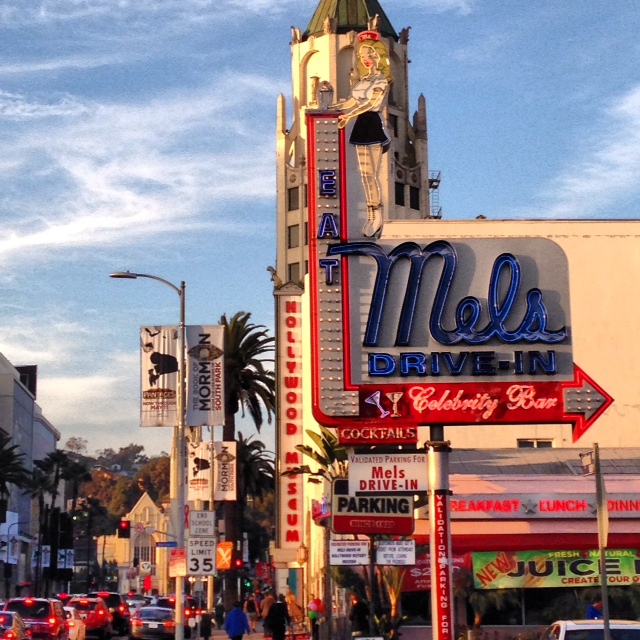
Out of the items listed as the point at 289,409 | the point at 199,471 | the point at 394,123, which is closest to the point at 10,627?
the point at 199,471

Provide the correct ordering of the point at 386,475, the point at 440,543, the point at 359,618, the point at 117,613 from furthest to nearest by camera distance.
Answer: the point at 117,613
the point at 359,618
the point at 386,475
the point at 440,543

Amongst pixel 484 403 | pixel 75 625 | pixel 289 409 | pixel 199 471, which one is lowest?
pixel 75 625

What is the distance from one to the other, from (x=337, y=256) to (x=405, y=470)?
14.3ft

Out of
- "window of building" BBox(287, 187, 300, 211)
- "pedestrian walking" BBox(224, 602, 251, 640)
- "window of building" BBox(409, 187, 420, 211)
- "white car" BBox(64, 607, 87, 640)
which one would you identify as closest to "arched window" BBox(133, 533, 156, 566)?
"window of building" BBox(287, 187, 300, 211)

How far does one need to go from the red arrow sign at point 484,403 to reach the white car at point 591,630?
3.33m

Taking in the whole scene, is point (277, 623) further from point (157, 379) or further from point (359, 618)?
point (157, 379)

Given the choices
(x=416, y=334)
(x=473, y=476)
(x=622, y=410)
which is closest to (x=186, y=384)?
(x=473, y=476)

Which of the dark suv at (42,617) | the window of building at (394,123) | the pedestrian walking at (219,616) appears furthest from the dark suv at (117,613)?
the window of building at (394,123)

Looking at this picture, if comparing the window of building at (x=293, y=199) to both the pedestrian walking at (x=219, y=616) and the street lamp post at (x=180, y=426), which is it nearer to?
the pedestrian walking at (x=219, y=616)

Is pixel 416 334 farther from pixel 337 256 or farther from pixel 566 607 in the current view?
pixel 566 607

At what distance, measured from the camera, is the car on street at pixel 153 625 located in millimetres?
47062

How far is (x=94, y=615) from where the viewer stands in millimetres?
49344

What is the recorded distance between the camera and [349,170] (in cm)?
2414

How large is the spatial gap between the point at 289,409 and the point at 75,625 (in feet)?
43.5
